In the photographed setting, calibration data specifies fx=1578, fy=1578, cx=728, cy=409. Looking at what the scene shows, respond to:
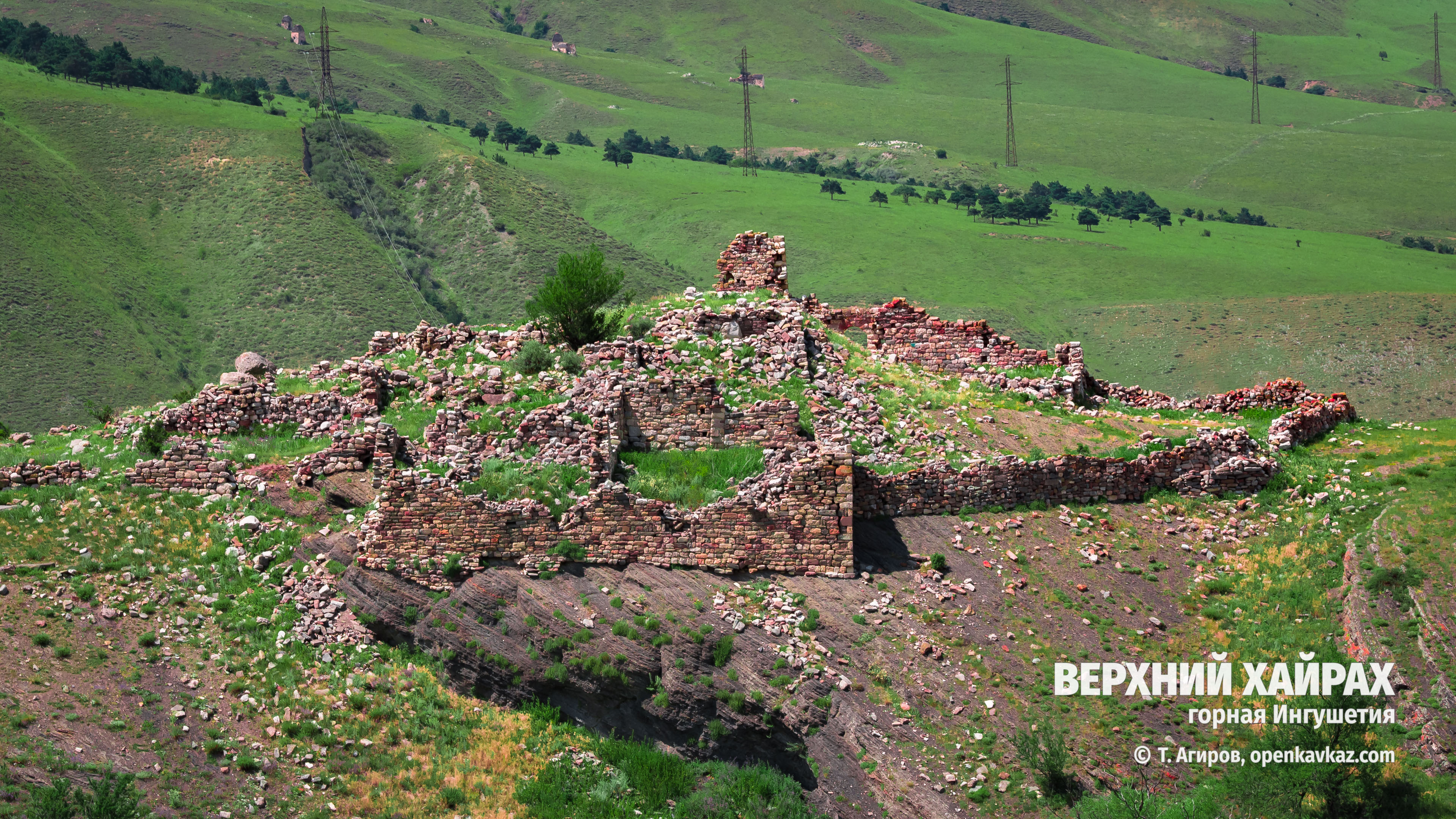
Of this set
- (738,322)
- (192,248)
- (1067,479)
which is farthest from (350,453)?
(192,248)

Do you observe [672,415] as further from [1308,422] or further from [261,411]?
[1308,422]

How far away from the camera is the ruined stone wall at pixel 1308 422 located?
1524 inches

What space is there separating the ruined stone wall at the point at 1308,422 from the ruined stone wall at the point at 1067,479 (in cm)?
153

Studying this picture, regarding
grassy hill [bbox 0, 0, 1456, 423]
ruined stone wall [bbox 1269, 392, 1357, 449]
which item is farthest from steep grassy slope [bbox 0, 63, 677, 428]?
ruined stone wall [bbox 1269, 392, 1357, 449]

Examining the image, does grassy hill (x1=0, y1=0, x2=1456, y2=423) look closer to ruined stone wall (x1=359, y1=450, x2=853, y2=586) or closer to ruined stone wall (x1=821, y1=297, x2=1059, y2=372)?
ruined stone wall (x1=821, y1=297, x2=1059, y2=372)

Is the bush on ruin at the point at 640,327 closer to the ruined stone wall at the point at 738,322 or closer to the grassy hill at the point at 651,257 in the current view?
the ruined stone wall at the point at 738,322

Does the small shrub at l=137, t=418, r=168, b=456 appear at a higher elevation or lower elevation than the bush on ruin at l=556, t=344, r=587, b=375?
lower

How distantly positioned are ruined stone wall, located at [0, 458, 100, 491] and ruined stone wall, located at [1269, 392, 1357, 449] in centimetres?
2779

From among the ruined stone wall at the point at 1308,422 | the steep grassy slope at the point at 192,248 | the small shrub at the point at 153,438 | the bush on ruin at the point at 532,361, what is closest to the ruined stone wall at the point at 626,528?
the small shrub at the point at 153,438

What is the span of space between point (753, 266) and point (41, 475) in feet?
62.5

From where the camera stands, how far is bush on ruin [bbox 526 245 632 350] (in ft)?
134

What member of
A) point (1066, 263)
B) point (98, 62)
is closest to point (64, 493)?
point (1066, 263)

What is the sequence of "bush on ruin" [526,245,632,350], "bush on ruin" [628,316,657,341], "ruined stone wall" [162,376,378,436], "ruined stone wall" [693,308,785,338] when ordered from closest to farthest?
"ruined stone wall" [162,376,378,436], "ruined stone wall" [693,308,785,338], "bush on ruin" [628,316,657,341], "bush on ruin" [526,245,632,350]

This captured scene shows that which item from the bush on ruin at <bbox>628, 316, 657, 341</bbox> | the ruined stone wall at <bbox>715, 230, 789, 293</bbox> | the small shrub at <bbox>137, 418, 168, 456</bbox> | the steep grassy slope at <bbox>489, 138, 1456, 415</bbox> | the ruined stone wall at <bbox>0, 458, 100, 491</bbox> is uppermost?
the ruined stone wall at <bbox>715, 230, 789, 293</bbox>
